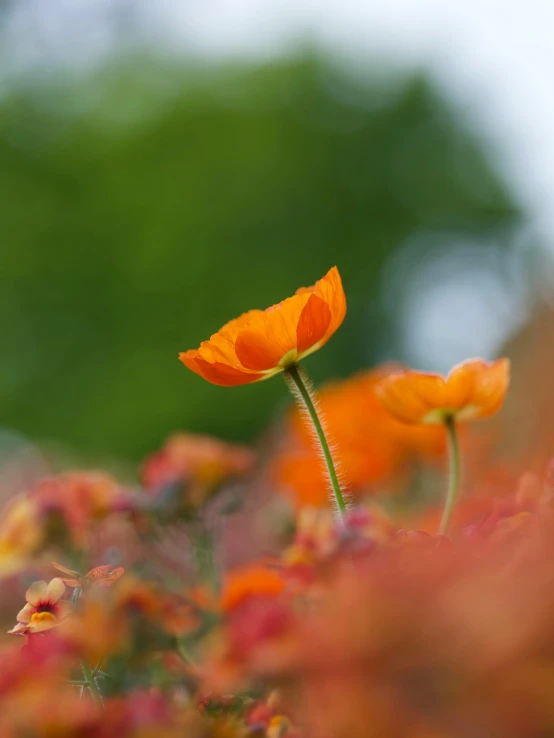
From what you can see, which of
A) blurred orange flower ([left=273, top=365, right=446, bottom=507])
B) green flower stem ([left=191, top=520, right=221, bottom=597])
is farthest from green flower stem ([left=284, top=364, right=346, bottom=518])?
blurred orange flower ([left=273, top=365, right=446, bottom=507])

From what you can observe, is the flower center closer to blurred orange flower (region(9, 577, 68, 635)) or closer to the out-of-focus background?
blurred orange flower (region(9, 577, 68, 635))

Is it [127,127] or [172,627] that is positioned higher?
[127,127]

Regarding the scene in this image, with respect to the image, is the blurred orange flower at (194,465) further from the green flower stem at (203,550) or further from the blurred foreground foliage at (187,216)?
the blurred foreground foliage at (187,216)

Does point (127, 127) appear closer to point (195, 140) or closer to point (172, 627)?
point (195, 140)

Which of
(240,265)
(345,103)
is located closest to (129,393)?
(240,265)

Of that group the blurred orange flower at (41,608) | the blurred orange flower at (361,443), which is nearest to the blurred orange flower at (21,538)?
the blurred orange flower at (41,608)
